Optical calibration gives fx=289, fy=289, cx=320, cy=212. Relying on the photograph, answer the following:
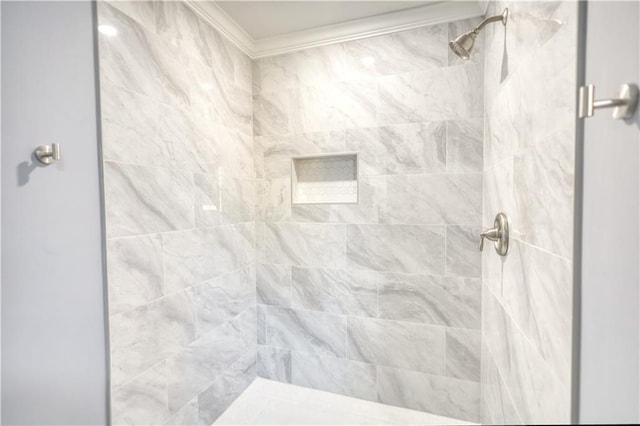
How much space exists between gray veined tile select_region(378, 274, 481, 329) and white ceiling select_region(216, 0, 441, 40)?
1.57m

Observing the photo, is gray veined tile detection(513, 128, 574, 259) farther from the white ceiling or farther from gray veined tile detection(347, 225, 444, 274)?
the white ceiling

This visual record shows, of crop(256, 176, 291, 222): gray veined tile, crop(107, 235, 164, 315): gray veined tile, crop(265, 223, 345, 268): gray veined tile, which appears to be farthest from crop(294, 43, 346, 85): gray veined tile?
crop(107, 235, 164, 315): gray veined tile

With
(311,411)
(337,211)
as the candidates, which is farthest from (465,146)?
(311,411)

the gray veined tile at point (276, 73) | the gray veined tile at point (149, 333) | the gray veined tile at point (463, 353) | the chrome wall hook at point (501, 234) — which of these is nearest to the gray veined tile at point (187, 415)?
the gray veined tile at point (149, 333)

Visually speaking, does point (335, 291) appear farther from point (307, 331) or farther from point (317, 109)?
point (317, 109)

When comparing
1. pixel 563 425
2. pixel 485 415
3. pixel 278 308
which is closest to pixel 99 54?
pixel 278 308

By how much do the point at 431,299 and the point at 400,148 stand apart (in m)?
0.93

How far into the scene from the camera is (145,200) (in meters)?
1.26

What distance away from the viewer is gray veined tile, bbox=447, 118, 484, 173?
1617 millimetres

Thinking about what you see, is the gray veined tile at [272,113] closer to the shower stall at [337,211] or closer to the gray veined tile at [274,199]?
the shower stall at [337,211]

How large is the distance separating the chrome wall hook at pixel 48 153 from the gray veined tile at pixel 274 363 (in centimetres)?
169

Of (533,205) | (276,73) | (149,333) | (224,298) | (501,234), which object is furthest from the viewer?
(276,73)

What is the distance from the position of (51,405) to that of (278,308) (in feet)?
4.10

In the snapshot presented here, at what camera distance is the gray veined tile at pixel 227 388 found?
1625 millimetres
